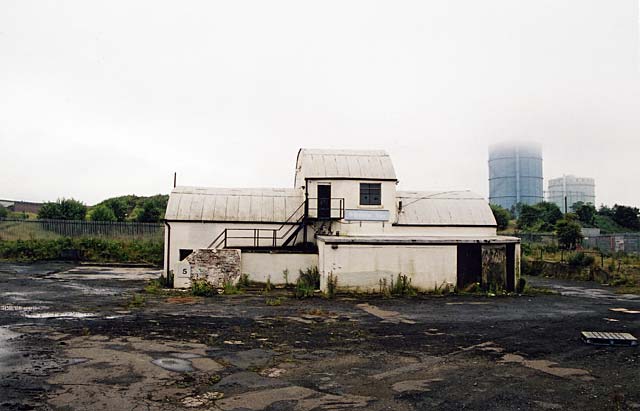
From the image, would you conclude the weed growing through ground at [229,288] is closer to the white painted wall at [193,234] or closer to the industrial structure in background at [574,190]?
the white painted wall at [193,234]

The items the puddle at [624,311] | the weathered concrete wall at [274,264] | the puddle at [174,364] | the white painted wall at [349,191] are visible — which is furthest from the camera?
the white painted wall at [349,191]

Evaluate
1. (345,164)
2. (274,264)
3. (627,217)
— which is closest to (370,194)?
(345,164)

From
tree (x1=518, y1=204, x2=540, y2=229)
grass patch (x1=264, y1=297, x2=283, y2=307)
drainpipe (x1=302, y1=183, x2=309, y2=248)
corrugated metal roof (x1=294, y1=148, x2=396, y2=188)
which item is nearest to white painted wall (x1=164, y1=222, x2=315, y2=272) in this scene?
drainpipe (x1=302, y1=183, x2=309, y2=248)

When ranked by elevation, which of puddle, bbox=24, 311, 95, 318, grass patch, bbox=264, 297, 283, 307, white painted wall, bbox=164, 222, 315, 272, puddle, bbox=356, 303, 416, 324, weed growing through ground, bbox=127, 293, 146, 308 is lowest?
puddle, bbox=356, 303, 416, 324

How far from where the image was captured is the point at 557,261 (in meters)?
32.6

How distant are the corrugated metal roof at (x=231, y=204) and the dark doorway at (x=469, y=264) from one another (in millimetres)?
8434

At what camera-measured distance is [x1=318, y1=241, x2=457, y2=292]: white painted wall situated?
21.0 metres

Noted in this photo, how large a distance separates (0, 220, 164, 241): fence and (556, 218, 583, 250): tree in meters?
29.7

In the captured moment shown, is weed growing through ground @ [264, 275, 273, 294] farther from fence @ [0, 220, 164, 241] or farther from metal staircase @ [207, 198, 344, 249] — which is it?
fence @ [0, 220, 164, 241]

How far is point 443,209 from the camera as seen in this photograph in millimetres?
→ 28094

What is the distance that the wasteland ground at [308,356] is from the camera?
757 cm

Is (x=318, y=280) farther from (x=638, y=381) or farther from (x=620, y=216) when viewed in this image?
(x=620, y=216)

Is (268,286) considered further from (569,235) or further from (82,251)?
Answer: (569,235)

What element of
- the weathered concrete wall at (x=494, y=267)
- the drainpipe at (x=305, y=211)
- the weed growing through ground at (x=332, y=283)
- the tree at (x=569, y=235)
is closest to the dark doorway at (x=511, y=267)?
the weathered concrete wall at (x=494, y=267)
